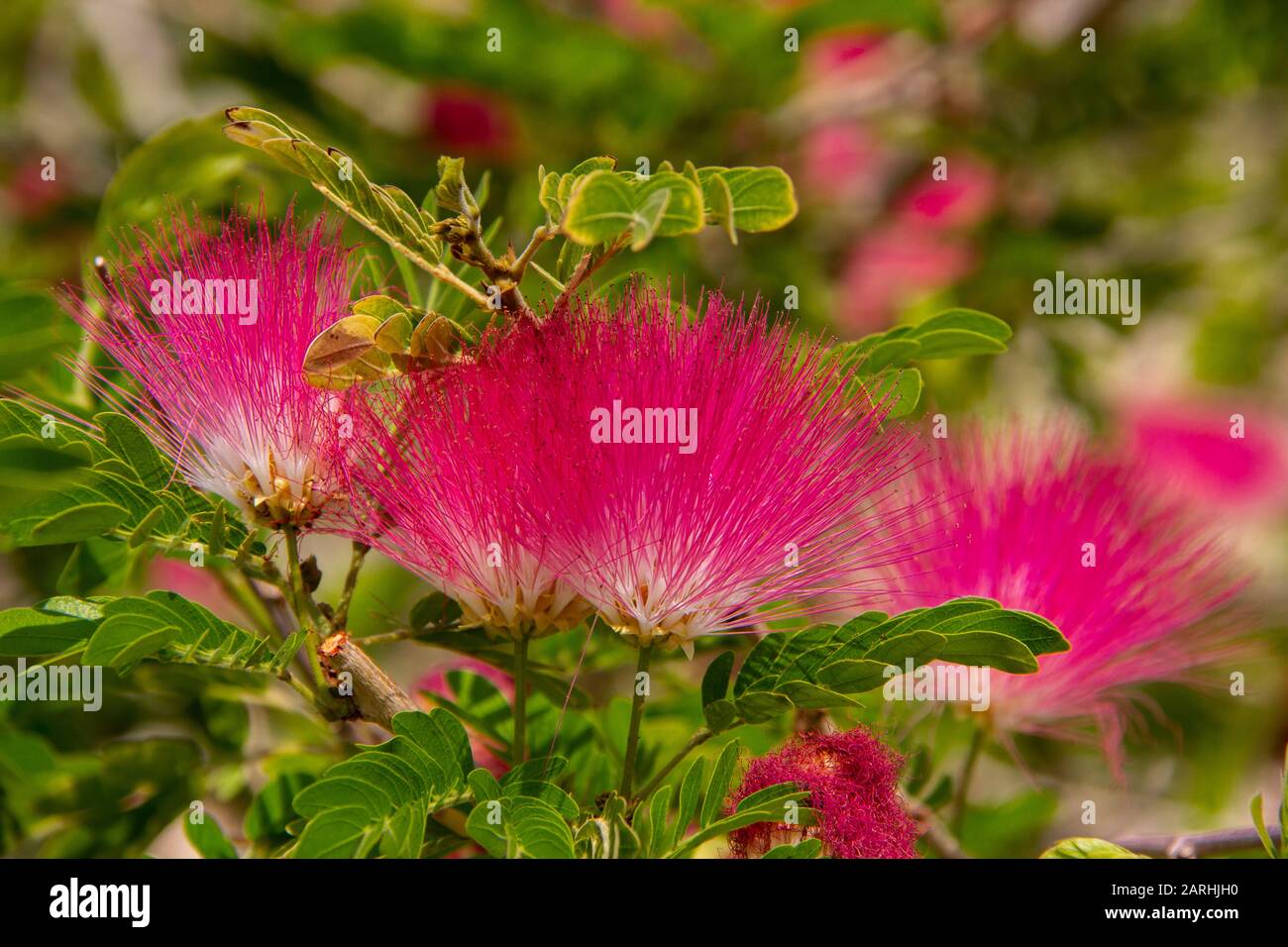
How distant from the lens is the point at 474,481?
112 cm

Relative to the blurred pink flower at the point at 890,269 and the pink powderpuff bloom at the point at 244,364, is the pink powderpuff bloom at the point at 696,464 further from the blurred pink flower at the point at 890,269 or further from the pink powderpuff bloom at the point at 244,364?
the blurred pink flower at the point at 890,269

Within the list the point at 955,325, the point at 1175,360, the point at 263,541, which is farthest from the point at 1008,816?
the point at 1175,360

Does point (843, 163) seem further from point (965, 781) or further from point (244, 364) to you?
point (244, 364)

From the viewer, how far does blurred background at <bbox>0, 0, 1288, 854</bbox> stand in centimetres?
260

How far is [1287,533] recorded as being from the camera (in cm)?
354

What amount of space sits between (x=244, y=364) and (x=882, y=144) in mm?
2435

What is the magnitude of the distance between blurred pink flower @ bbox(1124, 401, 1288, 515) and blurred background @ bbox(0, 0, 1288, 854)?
0.01m

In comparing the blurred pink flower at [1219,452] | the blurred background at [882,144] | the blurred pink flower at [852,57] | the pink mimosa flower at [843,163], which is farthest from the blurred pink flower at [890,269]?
the blurred pink flower at [1219,452]

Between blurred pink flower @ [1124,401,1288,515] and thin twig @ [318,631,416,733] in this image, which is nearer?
thin twig @ [318,631,416,733]

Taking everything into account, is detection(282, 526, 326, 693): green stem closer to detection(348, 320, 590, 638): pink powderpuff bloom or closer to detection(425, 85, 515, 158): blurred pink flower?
detection(348, 320, 590, 638): pink powderpuff bloom

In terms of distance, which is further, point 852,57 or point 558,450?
point 852,57

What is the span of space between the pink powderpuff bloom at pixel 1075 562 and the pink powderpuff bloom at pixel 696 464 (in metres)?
0.27

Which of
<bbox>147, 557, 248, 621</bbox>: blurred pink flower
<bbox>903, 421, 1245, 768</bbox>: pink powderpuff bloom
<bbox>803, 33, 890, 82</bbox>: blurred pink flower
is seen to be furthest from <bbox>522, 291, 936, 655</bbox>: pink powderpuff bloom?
<bbox>803, 33, 890, 82</bbox>: blurred pink flower

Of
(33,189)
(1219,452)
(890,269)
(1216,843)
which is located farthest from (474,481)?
(1219,452)
